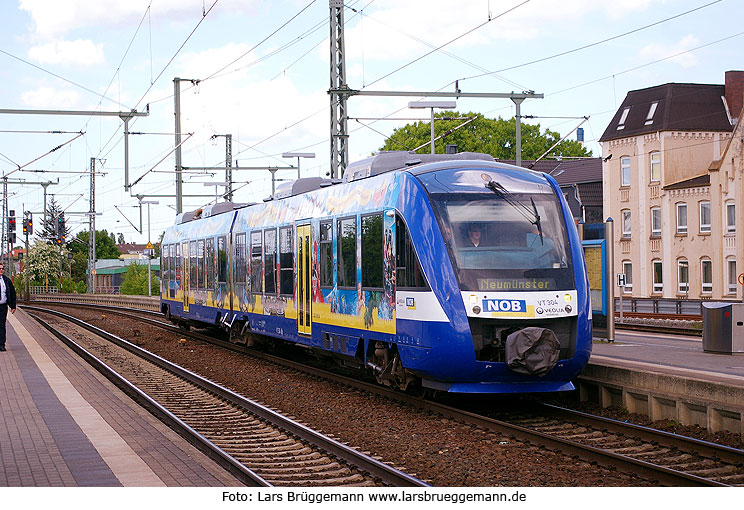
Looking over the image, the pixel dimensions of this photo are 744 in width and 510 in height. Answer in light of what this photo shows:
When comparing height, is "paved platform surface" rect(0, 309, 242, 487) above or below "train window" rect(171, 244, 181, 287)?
below

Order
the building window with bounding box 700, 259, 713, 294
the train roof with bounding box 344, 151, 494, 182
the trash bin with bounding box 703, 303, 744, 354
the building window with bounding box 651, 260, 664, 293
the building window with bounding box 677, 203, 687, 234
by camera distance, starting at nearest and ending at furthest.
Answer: the train roof with bounding box 344, 151, 494, 182 < the trash bin with bounding box 703, 303, 744, 354 < the building window with bounding box 700, 259, 713, 294 < the building window with bounding box 677, 203, 687, 234 < the building window with bounding box 651, 260, 664, 293

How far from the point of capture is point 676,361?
50.8 feet

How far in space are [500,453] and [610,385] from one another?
370 cm

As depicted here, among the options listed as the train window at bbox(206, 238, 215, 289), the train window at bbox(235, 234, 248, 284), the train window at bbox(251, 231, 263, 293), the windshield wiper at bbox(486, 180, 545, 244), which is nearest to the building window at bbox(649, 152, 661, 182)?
the train window at bbox(206, 238, 215, 289)

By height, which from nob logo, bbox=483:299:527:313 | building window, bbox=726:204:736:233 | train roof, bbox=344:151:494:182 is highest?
building window, bbox=726:204:736:233

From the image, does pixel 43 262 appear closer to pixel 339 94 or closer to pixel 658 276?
pixel 658 276

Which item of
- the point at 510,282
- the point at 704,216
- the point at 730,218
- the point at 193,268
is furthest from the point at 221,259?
the point at 704,216

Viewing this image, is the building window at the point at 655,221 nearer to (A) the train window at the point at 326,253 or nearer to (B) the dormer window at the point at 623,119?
(B) the dormer window at the point at 623,119

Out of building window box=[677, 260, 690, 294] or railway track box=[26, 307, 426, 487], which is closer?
railway track box=[26, 307, 426, 487]

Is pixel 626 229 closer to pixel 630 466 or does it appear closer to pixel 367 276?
pixel 367 276

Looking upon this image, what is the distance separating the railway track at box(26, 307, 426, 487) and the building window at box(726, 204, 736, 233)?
106 ft

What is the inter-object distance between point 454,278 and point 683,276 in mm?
38558

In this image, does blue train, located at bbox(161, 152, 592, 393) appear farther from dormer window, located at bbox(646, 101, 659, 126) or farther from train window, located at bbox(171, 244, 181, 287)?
dormer window, located at bbox(646, 101, 659, 126)

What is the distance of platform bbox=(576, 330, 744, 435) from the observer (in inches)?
426
